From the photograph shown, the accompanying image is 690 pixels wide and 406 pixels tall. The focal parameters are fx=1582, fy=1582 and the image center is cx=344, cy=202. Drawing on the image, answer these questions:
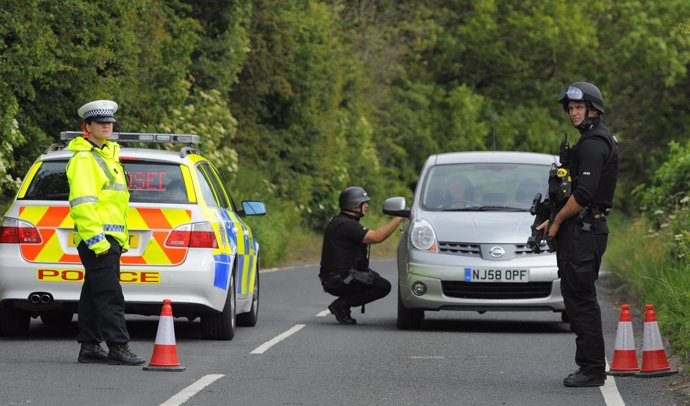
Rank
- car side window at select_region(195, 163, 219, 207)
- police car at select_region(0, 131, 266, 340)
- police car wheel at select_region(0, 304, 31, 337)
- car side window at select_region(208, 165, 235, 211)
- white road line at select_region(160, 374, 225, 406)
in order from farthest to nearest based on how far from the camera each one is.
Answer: car side window at select_region(208, 165, 235, 211)
car side window at select_region(195, 163, 219, 207)
police car wheel at select_region(0, 304, 31, 337)
police car at select_region(0, 131, 266, 340)
white road line at select_region(160, 374, 225, 406)

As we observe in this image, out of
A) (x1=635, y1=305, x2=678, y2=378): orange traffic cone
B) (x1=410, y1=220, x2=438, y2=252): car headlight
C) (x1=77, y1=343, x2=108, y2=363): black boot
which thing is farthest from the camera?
(x1=410, y1=220, x2=438, y2=252): car headlight

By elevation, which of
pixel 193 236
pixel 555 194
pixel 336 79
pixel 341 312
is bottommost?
pixel 341 312

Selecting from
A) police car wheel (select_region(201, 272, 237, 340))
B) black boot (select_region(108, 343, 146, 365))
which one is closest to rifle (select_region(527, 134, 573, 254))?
black boot (select_region(108, 343, 146, 365))

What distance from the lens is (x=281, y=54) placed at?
39.2 meters

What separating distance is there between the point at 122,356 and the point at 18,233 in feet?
6.39

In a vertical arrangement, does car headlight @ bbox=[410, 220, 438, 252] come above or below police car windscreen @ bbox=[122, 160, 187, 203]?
below

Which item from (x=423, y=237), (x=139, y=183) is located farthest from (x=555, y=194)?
(x=423, y=237)

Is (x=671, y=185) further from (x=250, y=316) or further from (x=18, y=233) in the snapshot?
(x=18, y=233)

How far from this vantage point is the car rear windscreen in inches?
511

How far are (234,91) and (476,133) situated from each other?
59.0 ft

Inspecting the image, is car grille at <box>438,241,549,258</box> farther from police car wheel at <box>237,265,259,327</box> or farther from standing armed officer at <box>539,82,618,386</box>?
standing armed officer at <box>539,82,618,386</box>

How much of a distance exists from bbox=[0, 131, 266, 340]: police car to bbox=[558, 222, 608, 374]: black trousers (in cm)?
349

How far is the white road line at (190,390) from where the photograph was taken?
9335mm

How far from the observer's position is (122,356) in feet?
37.0
